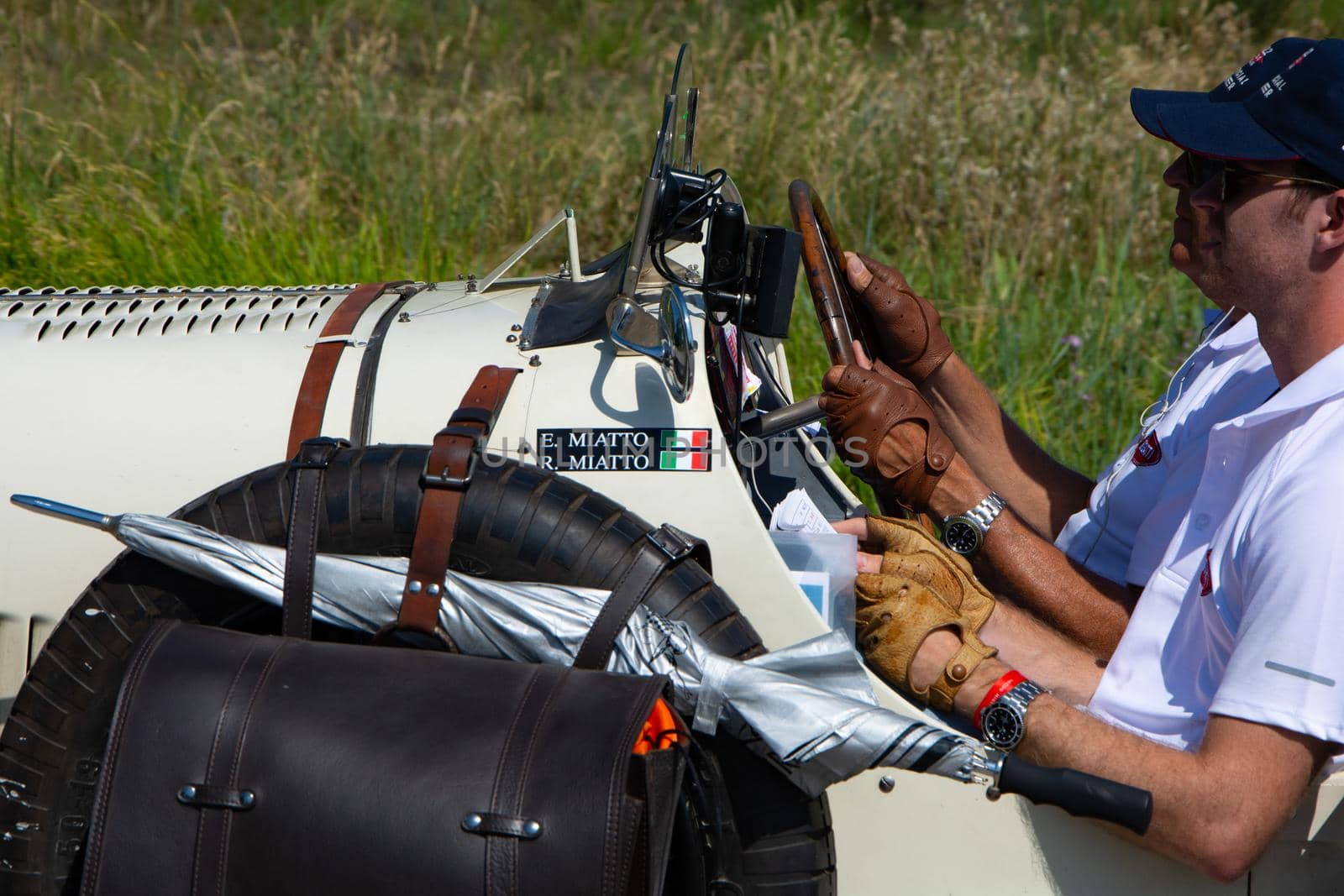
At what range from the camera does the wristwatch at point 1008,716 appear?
5.77ft

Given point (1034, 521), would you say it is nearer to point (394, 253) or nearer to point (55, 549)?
point (55, 549)

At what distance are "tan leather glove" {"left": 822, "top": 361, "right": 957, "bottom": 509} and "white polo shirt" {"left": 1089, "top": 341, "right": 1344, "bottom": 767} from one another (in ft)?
1.48

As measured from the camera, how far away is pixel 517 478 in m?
1.75

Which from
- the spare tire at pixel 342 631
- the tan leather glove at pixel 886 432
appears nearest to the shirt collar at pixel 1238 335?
the tan leather glove at pixel 886 432

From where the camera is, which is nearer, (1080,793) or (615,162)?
(1080,793)

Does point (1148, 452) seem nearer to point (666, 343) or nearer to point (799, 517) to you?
point (799, 517)

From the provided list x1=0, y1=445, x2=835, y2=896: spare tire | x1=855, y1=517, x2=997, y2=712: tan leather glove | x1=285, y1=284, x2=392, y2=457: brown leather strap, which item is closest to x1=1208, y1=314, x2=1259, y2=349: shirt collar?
x1=855, y1=517, x2=997, y2=712: tan leather glove

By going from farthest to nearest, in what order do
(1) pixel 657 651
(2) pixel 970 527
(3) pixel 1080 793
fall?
(2) pixel 970 527 → (1) pixel 657 651 → (3) pixel 1080 793

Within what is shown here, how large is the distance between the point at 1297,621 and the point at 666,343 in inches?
35.6

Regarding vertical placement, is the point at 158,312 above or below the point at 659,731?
above

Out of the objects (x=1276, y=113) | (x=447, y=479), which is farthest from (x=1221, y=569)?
(x=447, y=479)

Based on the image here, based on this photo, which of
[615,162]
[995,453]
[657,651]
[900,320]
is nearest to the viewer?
[657,651]

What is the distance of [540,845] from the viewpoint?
1.47 metres

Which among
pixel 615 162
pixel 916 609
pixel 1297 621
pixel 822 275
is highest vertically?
pixel 615 162
